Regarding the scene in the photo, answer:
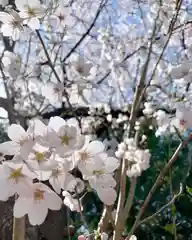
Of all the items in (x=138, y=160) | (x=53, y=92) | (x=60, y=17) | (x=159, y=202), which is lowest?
(x=159, y=202)

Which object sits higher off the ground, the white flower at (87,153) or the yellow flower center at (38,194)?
the white flower at (87,153)

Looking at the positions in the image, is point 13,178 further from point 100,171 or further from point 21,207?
point 100,171

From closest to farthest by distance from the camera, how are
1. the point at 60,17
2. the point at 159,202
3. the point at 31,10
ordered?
the point at 31,10 → the point at 60,17 → the point at 159,202

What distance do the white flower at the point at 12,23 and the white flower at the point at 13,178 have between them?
56cm

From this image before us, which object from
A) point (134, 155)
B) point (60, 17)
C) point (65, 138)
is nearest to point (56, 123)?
point (65, 138)

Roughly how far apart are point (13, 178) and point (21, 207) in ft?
0.20

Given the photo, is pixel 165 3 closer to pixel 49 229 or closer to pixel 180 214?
pixel 49 229

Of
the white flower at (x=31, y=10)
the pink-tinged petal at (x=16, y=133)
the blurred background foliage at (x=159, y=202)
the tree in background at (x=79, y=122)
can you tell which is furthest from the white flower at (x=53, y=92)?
the blurred background foliage at (x=159, y=202)

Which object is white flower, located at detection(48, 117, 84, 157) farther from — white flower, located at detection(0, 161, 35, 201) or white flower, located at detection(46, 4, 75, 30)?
white flower, located at detection(46, 4, 75, 30)

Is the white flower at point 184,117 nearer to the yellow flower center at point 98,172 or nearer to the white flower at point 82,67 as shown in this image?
the white flower at point 82,67

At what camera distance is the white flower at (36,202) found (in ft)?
2.57

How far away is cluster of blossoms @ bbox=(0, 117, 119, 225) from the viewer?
2.47 ft

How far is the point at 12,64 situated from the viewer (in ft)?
5.20

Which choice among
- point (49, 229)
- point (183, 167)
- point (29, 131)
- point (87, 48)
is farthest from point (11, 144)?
point (87, 48)
